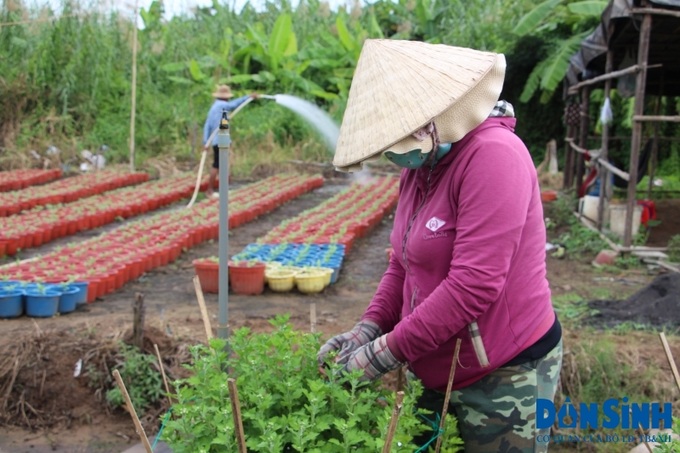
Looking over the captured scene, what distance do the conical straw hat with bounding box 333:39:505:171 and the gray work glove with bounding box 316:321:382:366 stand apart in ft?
1.80

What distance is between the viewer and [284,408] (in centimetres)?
205

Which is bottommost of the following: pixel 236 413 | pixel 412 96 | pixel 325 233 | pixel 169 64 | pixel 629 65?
pixel 325 233

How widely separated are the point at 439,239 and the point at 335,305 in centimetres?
446

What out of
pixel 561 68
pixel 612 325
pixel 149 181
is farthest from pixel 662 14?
pixel 149 181

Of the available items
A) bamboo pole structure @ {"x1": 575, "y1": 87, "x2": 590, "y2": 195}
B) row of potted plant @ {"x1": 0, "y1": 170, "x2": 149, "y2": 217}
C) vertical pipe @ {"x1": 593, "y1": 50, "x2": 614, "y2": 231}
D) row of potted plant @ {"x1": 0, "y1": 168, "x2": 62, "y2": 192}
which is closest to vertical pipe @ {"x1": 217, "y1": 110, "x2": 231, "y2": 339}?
vertical pipe @ {"x1": 593, "y1": 50, "x2": 614, "y2": 231}

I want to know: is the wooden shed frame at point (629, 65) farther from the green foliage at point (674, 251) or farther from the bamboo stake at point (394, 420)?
the bamboo stake at point (394, 420)

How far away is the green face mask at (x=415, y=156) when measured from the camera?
1812 millimetres

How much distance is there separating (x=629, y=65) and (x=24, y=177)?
998 cm

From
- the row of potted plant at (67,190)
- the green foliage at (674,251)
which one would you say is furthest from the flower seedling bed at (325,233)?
the row of potted plant at (67,190)

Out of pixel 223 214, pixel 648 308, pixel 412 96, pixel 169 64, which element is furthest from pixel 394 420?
pixel 169 64

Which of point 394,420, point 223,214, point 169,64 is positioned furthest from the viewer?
point 169,64

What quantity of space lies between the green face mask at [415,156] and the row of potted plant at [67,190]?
29.8ft

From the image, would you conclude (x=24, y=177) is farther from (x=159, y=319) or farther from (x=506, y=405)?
(x=506, y=405)

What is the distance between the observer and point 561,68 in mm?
14344
